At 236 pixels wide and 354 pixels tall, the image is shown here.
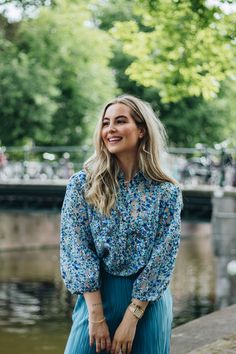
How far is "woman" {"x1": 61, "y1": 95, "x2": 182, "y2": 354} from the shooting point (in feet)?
9.35

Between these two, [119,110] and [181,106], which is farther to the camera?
[181,106]

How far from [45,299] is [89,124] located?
1748 centimetres

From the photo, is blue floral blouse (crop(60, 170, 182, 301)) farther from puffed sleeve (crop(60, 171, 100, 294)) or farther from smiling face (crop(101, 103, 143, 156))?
smiling face (crop(101, 103, 143, 156))

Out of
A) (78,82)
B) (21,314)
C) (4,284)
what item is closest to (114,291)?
(21,314)

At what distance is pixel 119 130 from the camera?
2980mm

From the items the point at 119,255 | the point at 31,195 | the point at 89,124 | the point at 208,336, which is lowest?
the point at 208,336

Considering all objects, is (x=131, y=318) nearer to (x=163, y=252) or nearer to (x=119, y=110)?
(x=163, y=252)

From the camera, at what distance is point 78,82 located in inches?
1248

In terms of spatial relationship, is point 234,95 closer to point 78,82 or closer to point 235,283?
point 78,82

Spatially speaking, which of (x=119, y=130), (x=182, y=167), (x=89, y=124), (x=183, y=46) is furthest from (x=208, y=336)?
(x=89, y=124)

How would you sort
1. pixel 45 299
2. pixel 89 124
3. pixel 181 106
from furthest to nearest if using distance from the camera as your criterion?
1. pixel 181 106
2. pixel 89 124
3. pixel 45 299

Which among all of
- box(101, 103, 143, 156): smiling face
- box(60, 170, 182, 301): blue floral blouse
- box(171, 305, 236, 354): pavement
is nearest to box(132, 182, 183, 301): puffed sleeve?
box(60, 170, 182, 301): blue floral blouse

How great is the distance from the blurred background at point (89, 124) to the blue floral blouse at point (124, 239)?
0.36 metres

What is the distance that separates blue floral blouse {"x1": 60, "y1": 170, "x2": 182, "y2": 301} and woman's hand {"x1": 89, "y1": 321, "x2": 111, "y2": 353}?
132 millimetres
